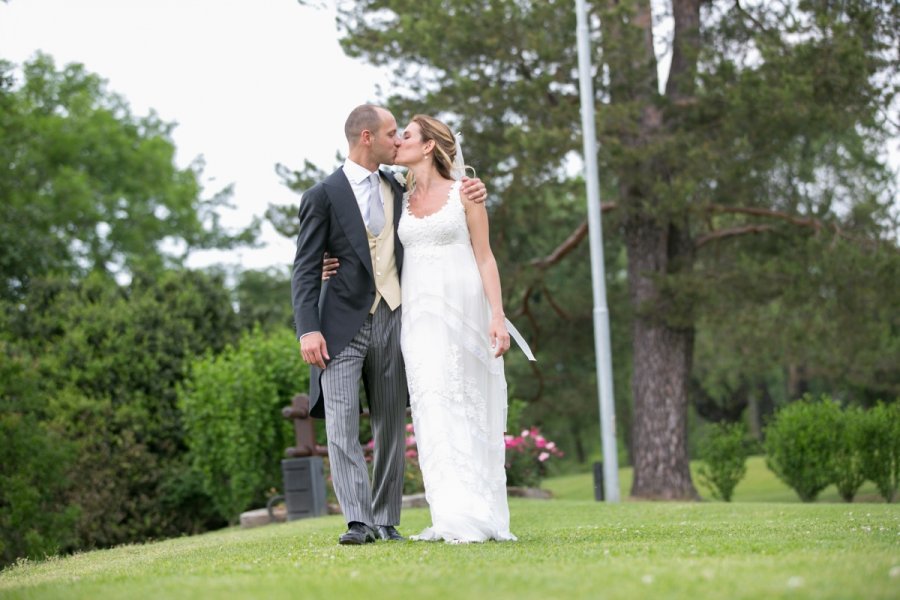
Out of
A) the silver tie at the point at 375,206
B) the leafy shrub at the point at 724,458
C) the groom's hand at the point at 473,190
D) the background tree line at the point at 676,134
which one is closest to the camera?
the groom's hand at the point at 473,190

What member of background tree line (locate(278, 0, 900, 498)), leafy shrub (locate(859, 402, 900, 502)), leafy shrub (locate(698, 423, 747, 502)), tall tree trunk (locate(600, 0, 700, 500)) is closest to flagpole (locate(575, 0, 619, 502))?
background tree line (locate(278, 0, 900, 498))

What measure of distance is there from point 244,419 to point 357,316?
9848mm

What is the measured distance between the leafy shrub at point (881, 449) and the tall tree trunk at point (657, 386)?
3.53 meters

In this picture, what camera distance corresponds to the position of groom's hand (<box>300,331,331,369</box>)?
250 inches

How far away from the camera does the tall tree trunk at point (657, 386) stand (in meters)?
18.2

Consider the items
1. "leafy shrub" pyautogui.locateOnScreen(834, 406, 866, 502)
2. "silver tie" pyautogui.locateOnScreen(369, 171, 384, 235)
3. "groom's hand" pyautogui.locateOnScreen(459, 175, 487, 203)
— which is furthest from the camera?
"leafy shrub" pyautogui.locateOnScreen(834, 406, 866, 502)

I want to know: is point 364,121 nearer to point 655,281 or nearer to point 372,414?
point 372,414

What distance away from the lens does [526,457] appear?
17.3 m

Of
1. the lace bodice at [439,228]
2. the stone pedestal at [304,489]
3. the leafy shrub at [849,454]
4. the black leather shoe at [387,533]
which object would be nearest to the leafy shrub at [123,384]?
the stone pedestal at [304,489]

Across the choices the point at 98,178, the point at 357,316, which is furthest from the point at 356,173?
the point at 98,178

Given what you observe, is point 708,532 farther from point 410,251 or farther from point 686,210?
point 686,210

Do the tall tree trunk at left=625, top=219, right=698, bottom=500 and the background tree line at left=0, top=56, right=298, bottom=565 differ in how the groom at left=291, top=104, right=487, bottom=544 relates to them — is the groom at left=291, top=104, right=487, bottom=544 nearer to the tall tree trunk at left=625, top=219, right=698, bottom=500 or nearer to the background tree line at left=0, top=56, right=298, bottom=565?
the background tree line at left=0, top=56, right=298, bottom=565

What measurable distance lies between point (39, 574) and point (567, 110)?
12494mm

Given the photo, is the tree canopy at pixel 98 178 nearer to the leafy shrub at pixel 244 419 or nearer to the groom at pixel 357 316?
the leafy shrub at pixel 244 419
